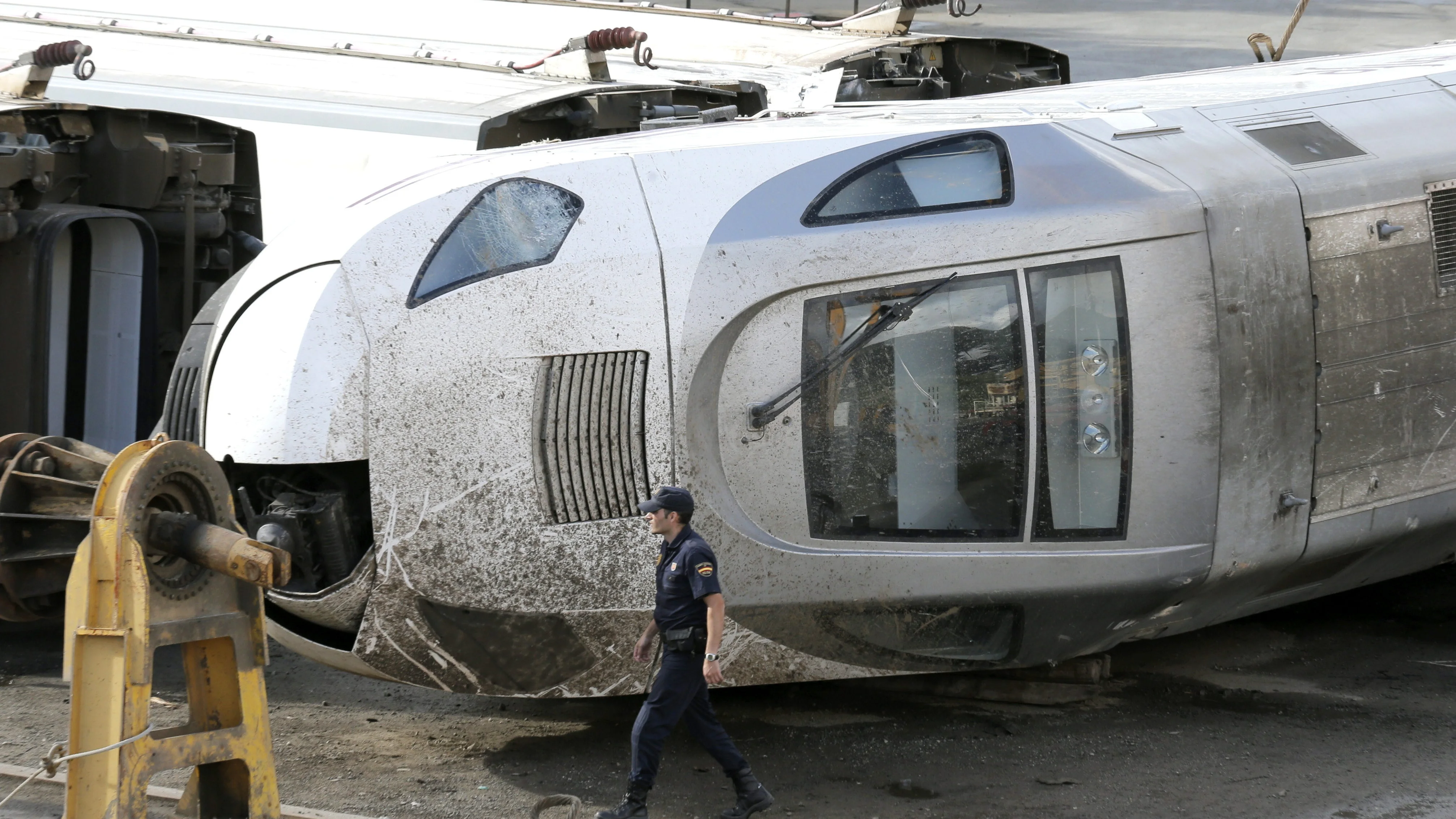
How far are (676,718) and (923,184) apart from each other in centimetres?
216

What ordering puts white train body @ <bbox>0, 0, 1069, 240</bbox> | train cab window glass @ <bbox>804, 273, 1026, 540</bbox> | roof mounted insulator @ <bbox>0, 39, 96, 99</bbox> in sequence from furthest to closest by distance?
white train body @ <bbox>0, 0, 1069, 240</bbox>
roof mounted insulator @ <bbox>0, 39, 96, 99</bbox>
train cab window glass @ <bbox>804, 273, 1026, 540</bbox>

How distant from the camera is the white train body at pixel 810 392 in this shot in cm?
509

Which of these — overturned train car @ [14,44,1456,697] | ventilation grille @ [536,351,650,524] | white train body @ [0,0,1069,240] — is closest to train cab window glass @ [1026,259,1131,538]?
overturned train car @ [14,44,1456,697]

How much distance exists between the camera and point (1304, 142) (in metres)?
5.99

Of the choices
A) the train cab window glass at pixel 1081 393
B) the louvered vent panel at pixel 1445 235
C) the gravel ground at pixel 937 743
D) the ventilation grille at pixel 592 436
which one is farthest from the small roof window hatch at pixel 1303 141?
the ventilation grille at pixel 592 436

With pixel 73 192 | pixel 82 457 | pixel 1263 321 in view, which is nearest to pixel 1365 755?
pixel 1263 321

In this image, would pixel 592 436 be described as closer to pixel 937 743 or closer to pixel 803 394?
pixel 803 394

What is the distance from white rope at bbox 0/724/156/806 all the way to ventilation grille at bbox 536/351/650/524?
4.94 ft

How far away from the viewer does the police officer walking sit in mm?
4891

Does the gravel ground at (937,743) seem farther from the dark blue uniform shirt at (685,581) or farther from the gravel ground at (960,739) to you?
the dark blue uniform shirt at (685,581)

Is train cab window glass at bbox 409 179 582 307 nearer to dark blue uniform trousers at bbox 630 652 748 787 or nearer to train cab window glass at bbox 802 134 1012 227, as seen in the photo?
train cab window glass at bbox 802 134 1012 227

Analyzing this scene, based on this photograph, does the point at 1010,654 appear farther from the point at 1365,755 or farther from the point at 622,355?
the point at 622,355

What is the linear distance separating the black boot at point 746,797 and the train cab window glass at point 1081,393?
1.38m

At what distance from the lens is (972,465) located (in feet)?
17.5
